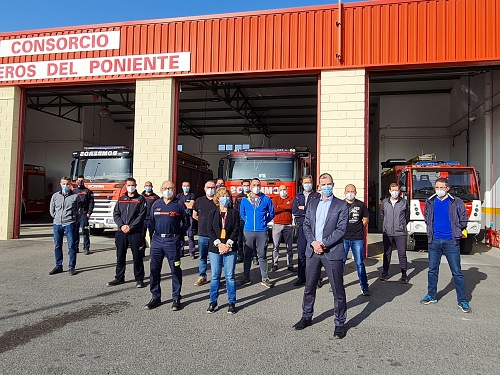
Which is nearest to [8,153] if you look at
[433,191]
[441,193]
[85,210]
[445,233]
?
[85,210]

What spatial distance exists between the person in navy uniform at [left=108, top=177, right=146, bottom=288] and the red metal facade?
5.68 metres

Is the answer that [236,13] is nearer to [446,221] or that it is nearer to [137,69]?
[137,69]

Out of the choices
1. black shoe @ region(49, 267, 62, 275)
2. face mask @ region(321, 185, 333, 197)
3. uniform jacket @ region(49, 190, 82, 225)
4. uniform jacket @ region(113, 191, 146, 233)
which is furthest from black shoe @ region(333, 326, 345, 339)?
black shoe @ region(49, 267, 62, 275)

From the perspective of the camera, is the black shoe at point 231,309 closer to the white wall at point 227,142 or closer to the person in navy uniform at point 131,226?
the person in navy uniform at point 131,226

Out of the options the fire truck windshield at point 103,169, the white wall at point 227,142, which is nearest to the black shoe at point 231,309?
the fire truck windshield at point 103,169

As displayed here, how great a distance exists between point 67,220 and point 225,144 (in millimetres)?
21811

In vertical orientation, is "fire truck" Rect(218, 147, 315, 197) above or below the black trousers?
above

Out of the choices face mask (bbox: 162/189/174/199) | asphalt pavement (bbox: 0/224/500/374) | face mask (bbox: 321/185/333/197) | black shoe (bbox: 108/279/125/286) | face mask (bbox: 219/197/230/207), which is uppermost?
face mask (bbox: 321/185/333/197)

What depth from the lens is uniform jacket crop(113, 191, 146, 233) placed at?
6.10 m

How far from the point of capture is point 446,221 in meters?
5.28

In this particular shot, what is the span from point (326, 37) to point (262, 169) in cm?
408

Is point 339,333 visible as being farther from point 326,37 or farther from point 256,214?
point 326,37

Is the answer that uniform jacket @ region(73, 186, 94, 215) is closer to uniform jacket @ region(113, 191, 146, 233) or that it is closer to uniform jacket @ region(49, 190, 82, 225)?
uniform jacket @ region(49, 190, 82, 225)

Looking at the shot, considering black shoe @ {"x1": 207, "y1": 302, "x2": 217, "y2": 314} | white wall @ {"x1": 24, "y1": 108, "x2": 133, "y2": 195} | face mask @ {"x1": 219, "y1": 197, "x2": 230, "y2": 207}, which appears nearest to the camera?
black shoe @ {"x1": 207, "y1": 302, "x2": 217, "y2": 314}
